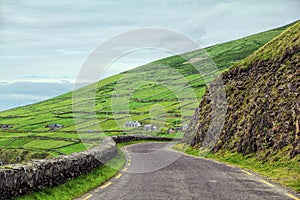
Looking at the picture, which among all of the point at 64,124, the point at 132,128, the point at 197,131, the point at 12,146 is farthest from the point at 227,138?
the point at 64,124

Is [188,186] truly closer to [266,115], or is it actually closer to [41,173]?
[41,173]

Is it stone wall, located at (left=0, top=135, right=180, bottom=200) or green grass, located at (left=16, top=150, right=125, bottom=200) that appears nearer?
stone wall, located at (left=0, top=135, right=180, bottom=200)

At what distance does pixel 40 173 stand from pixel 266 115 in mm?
18284

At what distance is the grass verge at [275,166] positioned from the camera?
1625cm

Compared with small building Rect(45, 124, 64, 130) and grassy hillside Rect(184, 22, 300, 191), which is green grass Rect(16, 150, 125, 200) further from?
small building Rect(45, 124, 64, 130)

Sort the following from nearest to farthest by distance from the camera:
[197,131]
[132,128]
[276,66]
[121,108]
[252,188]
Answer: [252,188] → [276,66] → [197,131] → [132,128] → [121,108]

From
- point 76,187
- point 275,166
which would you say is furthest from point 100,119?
point 76,187

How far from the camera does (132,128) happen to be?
104m

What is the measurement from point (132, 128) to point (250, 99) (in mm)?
74145

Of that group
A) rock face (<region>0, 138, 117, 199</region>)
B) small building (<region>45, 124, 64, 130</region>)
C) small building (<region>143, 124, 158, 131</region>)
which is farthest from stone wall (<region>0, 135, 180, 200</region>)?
small building (<region>45, 124, 64, 130</region>)

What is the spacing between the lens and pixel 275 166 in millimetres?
20547

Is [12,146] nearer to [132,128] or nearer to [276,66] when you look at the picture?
[132,128]

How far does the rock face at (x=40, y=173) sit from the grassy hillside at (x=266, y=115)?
26.8 feet

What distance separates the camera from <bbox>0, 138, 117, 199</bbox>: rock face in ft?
33.6
